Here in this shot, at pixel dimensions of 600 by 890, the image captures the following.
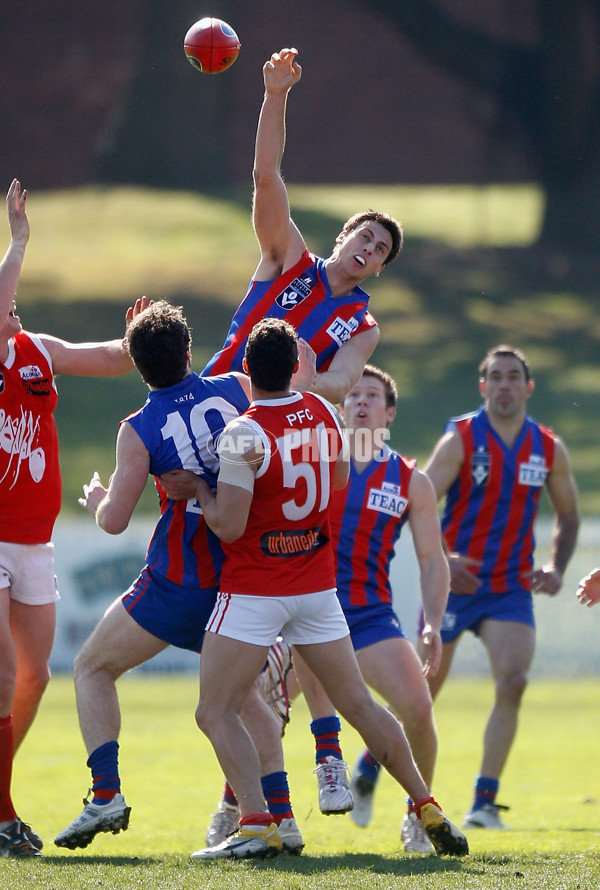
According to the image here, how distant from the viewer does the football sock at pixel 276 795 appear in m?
4.94

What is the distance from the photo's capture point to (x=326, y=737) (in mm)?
5359

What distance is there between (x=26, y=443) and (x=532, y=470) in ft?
10.7

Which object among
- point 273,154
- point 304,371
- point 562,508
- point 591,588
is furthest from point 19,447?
point 562,508

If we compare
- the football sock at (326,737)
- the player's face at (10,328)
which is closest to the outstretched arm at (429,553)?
the football sock at (326,737)

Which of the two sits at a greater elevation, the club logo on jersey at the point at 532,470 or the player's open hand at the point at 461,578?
the club logo on jersey at the point at 532,470

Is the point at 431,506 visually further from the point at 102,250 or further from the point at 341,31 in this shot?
the point at 341,31

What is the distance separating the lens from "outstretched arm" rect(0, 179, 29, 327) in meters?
4.90

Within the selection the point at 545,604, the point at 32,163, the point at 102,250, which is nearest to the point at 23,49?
the point at 32,163

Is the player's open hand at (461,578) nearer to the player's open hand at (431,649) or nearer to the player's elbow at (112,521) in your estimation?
the player's open hand at (431,649)

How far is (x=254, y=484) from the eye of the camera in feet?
14.5

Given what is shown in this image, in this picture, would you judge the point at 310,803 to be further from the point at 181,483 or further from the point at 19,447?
the point at 181,483

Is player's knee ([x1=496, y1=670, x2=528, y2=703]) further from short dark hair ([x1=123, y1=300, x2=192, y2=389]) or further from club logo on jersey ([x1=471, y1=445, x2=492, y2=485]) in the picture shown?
short dark hair ([x1=123, y1=300, x2=192, y2=389])

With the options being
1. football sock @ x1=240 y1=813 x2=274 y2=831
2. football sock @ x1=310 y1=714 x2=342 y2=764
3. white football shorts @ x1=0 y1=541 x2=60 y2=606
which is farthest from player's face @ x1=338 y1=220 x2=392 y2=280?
football sock @ x1=240 y1=813 x2=274 y2=831

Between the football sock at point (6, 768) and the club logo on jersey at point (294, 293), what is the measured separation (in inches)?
80.1
